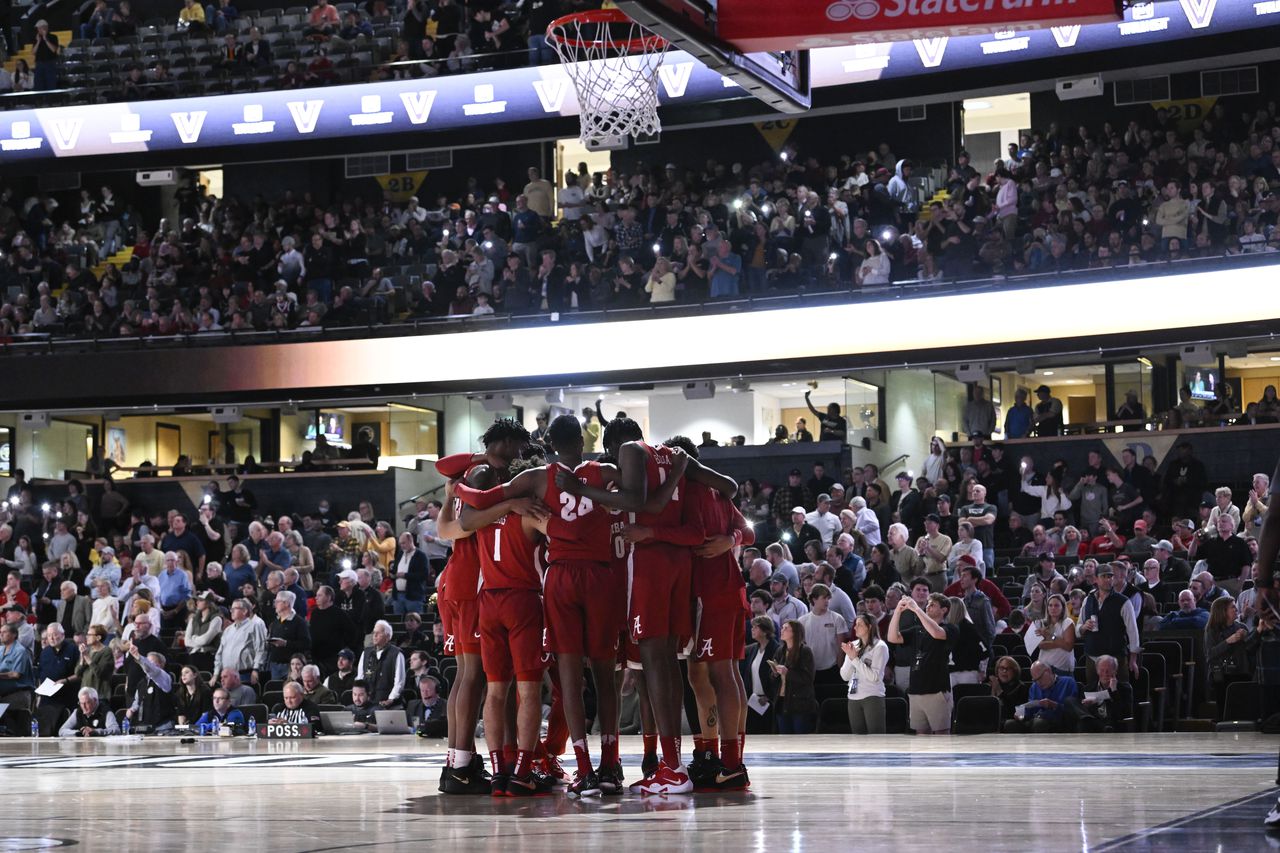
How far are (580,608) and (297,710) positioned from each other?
876 cm

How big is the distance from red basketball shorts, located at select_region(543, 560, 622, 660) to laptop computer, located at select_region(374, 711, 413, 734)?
8385mm

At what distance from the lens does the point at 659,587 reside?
23.5 ft

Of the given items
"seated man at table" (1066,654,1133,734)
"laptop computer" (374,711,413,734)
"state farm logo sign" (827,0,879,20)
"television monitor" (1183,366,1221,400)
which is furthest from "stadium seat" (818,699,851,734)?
"television monitor" (1183,366,1221,400)

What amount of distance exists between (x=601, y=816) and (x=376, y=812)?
1.02 meters

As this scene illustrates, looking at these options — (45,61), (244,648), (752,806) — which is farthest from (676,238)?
(752,806)

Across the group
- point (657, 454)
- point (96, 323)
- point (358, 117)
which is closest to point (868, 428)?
point (358, 117)

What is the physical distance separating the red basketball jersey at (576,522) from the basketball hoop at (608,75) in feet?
25.7

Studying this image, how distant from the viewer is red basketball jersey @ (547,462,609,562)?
717 centimetres

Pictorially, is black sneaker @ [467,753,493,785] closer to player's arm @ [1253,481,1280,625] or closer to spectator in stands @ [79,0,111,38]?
player's arm @ [1253,481,1280,625]

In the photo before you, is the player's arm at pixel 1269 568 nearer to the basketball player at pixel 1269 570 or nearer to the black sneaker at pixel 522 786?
the basketball player at pixel 1269 570

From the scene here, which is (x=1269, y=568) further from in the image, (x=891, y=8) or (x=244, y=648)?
(x=244, y=648)

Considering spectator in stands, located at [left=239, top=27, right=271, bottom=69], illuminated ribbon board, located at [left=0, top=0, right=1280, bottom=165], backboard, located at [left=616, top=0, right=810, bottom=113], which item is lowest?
backboard, located at [left=616, top=0, right=810, bottom=113]

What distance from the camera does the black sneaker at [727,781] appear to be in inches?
286

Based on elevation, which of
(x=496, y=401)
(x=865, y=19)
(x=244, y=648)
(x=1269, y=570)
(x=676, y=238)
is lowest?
(x=244, y=648)
